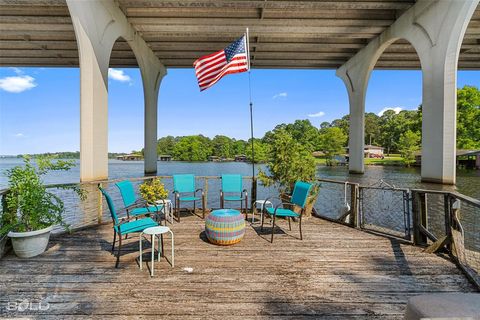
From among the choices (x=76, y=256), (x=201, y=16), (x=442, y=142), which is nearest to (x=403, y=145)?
(x=442, y=142)

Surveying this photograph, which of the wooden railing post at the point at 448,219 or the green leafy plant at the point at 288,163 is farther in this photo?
the green leafy plant at the point at 288,163

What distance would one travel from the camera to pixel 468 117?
27875 millimetres

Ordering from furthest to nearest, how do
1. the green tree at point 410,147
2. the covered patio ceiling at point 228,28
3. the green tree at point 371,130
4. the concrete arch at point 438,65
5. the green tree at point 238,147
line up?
the green tree at point 238,147
the green tree at point 371,130
the green tree at point 410,147
the covered patio ceiling at point 228,28
the concrete arch at point 438,65

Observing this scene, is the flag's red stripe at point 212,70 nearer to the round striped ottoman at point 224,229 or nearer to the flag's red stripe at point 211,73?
the flag's red stripe at point 211,73

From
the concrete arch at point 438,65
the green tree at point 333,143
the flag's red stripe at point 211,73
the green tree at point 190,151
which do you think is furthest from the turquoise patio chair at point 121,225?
the green tree at point 190,151

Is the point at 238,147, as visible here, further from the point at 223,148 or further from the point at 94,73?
the point at 94,73

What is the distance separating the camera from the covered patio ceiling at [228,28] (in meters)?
10.9

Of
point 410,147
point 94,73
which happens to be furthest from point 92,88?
point 410,147

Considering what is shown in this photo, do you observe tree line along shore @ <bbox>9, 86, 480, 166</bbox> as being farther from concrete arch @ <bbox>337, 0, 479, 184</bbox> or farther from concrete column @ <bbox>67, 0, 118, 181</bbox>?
concrete arch @ <bbox>337, 0, 479, 184</bbox>

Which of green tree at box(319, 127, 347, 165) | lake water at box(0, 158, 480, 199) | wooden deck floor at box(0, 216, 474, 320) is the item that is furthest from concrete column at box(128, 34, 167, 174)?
green tree at box(319, 127, 347, 165)

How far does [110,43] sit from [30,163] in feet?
30.1

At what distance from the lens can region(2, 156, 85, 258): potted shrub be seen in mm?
3234

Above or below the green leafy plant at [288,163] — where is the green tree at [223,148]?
above

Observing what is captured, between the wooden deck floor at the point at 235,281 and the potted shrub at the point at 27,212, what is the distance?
0.70 ft
